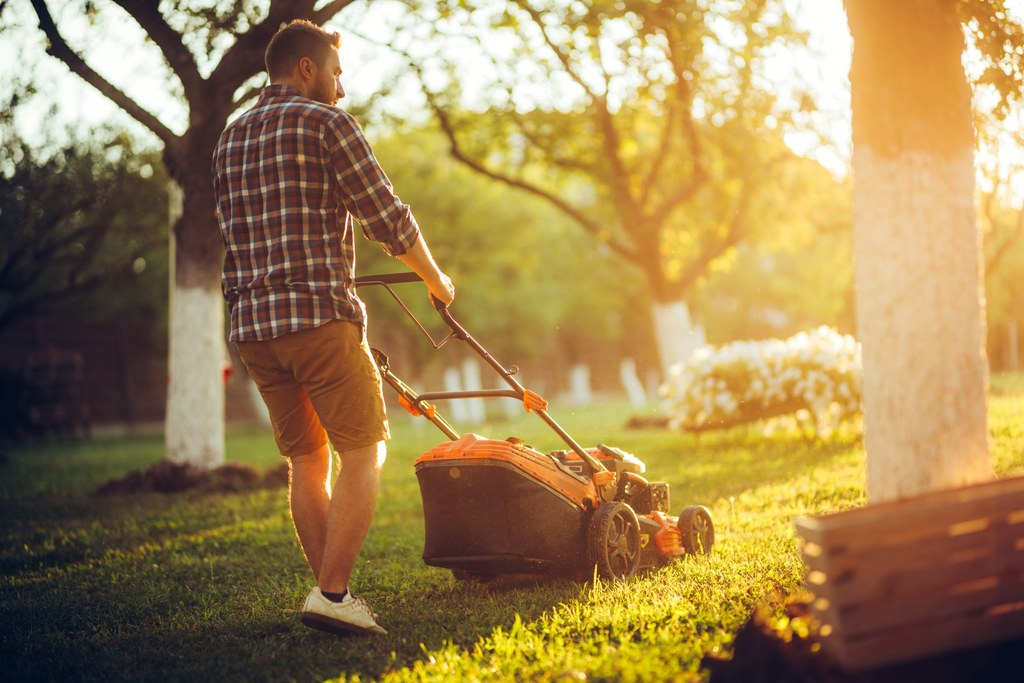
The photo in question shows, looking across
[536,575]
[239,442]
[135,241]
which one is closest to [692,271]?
[239,442]

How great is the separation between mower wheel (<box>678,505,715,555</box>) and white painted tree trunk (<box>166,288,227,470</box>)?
6398mm

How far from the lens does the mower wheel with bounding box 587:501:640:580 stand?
4.65 metres

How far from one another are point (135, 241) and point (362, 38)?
8668 mm

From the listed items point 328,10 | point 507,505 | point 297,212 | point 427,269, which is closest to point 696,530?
point 507,505

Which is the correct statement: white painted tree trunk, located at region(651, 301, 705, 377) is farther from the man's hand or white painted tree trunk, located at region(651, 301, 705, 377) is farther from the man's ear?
the man's ear

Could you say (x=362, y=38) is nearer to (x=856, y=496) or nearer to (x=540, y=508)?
(x=856, y=496)

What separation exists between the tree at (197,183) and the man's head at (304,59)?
254 inches

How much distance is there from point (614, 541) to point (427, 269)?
166 centimetres

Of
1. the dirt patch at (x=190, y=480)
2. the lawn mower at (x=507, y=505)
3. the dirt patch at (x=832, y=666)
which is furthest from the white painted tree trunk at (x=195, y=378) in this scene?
the dirt patch at (x=832, y=666)

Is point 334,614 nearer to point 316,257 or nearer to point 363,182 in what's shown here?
point 316,257

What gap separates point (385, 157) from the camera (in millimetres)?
23984

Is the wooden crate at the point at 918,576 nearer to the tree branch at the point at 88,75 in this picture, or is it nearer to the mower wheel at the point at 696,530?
the mower wheel at the point at 696,530

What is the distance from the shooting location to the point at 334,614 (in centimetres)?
393

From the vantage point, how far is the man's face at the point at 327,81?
4.00 m
